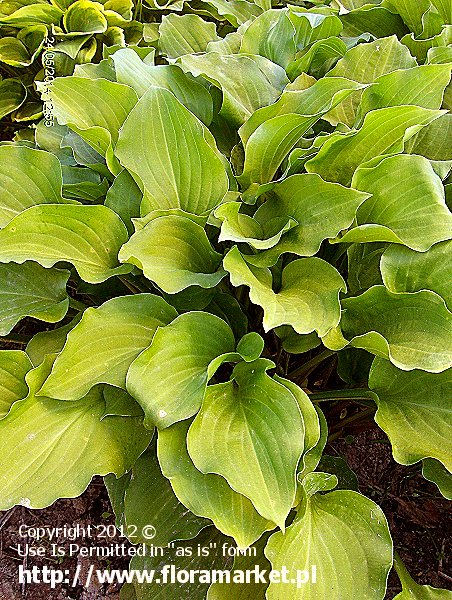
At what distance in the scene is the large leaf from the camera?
3.34ft

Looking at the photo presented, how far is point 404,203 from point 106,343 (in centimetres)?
59

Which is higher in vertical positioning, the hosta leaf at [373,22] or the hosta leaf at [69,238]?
the hosta leaf at [373,22]

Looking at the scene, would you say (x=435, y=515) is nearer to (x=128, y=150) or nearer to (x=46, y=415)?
(x=46, y=415)

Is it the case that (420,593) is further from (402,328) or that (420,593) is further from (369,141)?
(369,141)

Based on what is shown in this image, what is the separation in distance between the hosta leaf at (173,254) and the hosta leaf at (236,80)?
35cm

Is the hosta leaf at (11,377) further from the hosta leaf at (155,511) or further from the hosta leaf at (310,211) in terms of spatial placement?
the hosta leaf at (310,211)

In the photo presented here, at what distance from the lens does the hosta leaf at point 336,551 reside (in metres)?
1.02

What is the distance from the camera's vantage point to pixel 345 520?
1078 millimetres

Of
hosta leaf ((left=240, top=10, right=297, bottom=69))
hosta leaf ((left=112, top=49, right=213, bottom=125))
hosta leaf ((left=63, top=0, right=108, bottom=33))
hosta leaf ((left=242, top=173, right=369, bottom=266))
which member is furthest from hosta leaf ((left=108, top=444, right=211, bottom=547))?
hosta leaf ((left=63, top=0, right=108, bottom=33))

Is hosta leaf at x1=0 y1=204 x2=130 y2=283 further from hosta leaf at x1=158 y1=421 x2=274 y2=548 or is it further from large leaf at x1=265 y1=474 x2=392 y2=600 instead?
large leaf at x1=265 y1=474 x2=392 y2=600

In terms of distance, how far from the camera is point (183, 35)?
166cm

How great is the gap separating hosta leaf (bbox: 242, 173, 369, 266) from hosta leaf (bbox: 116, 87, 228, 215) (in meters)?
0.13

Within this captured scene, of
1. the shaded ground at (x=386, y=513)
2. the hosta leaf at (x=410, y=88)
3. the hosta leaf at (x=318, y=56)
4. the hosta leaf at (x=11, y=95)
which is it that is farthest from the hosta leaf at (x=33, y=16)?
the shaded ground at (x=386, y=513)

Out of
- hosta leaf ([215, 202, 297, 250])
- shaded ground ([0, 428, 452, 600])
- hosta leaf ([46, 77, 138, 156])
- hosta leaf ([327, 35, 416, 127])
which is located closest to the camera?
hosta leaf ([215, 202, 297, 250])
